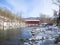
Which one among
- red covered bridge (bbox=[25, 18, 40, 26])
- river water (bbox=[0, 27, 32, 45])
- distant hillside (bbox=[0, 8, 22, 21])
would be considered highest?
distant hillside (bbox=[0, 8, 22, 21])

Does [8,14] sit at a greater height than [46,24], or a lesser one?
greater

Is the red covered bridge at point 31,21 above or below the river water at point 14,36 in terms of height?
above

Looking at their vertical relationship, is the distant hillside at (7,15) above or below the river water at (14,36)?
above

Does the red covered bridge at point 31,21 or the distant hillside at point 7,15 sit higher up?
the distant hillside at point 7,15

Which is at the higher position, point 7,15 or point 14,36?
point 7,15

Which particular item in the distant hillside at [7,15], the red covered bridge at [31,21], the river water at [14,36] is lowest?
the river water at [14,36]

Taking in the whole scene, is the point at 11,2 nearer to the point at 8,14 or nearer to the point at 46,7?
the point at 8,14

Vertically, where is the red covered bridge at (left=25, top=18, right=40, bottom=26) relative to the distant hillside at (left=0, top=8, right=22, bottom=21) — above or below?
below

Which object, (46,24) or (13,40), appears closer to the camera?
(13,40)

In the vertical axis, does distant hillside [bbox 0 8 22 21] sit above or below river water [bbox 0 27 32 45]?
above

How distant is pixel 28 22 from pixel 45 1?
Answer: 1.26 ft

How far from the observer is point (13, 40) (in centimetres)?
155

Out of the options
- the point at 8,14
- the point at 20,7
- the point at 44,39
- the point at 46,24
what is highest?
the point at 20,7

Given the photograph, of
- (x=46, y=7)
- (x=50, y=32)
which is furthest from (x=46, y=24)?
(x=46, y=7)
